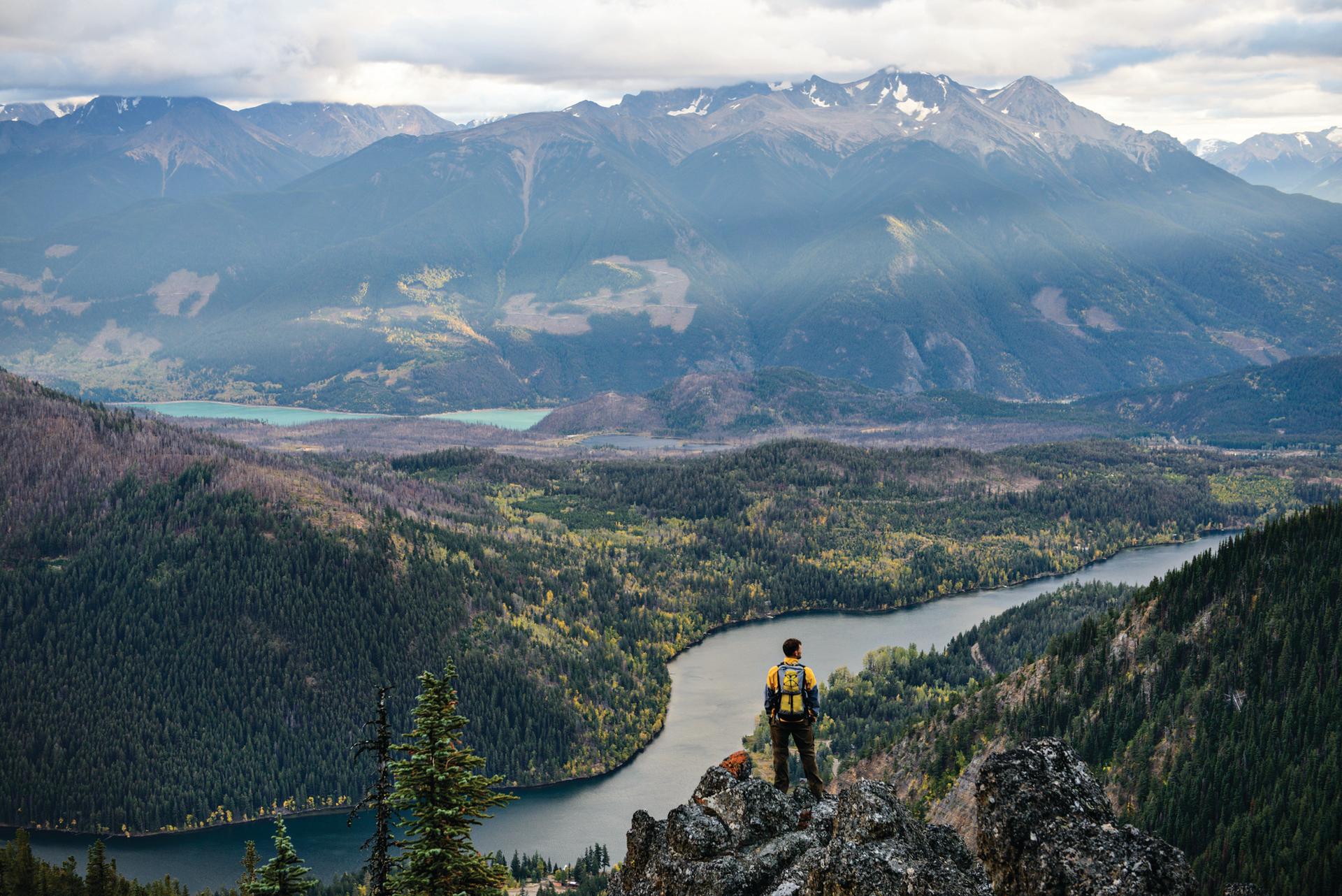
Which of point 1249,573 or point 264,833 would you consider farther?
point 264,833

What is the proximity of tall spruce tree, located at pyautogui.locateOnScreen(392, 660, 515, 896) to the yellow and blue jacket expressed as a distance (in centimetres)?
1613

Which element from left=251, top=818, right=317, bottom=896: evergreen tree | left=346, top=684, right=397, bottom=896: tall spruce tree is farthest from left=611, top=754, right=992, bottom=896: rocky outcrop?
left=251, top=818, right=317, bottom=896: evergreen tree

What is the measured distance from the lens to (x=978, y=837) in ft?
142

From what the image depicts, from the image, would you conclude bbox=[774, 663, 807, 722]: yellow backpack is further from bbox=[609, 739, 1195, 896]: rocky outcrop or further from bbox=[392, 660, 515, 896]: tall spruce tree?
bbox=[392, 660, 515, 896]: tall spruce tree

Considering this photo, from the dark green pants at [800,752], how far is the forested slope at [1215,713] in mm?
67590

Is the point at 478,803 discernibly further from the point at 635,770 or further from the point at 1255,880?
the point at 635,770

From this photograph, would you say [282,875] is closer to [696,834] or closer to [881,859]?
[696,834]


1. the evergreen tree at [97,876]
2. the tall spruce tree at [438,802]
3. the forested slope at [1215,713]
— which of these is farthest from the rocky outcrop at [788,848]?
the evergreen tree at [97,876]

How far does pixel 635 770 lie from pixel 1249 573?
88724 millimetres

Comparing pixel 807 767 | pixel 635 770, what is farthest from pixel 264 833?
pixel 807 767

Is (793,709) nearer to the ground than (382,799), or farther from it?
farther from it

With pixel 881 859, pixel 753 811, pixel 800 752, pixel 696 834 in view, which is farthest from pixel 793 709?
pixel 881 859

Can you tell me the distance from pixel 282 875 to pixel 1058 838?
4731 centimetres

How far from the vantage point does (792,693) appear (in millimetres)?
52281
